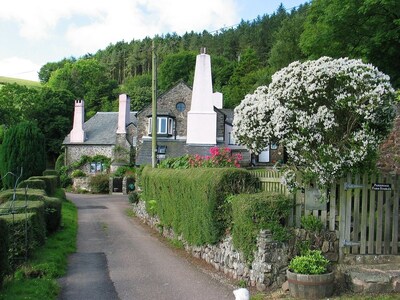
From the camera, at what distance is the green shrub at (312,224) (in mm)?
9867

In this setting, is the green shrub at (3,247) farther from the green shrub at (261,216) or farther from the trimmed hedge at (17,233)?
the green shrub at (261,216)

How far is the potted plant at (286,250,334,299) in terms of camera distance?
8.73 m

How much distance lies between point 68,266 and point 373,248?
26.7 ft

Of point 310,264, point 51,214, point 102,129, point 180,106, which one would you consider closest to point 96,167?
point 102,129

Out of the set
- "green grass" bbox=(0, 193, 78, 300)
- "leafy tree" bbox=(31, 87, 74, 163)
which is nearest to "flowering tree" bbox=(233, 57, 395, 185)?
"green grass" bbox=(0, 193, 78, 300)

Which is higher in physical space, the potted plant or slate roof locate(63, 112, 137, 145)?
slate roof locate(63, 112, 137, 145)

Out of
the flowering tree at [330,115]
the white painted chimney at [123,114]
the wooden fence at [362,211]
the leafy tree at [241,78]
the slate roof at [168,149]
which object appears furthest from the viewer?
the leafy tree at [241,78]

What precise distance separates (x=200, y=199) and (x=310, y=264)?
4742 millimetres

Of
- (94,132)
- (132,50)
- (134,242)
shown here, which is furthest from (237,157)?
(132,50)

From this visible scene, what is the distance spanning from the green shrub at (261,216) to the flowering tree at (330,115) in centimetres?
69

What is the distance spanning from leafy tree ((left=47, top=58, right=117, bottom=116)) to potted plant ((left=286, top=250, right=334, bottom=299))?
7645 centimetres

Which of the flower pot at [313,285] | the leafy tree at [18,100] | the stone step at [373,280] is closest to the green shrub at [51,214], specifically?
the flower pot at [313,285]

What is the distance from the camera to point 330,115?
9797 mm

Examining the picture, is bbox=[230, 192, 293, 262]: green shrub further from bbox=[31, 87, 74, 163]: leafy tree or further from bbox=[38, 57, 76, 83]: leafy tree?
bbox=[38, 57, 76, 83]: leafy tree
